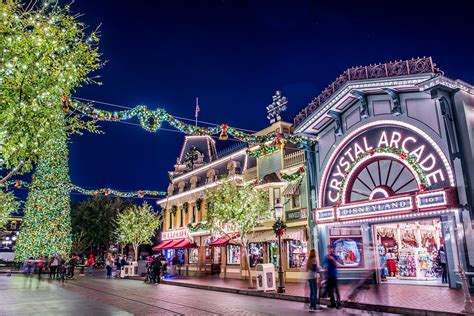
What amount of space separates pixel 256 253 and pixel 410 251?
1112 cm

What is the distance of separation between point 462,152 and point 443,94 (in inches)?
108

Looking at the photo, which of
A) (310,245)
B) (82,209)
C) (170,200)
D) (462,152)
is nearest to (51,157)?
(170,200)

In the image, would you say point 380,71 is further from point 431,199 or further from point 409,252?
point 409,252

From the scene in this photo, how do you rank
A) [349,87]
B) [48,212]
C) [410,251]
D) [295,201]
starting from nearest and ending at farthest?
[349,87] → [410,251] → [295,201] → [48,212]

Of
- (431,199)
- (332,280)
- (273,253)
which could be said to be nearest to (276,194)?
(273,253)

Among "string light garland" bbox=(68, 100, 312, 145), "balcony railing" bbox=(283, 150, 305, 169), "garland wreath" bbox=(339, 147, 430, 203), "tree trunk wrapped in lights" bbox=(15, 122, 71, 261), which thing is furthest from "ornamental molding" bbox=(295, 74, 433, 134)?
"tree trunk wrapped in lights" bbox=(15, 122, 71, 261)

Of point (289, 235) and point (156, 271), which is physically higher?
point (289, 235)

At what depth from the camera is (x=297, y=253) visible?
24.6 metres

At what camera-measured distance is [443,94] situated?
16.6m

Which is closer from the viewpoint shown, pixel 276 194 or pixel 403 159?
pixel 403 159

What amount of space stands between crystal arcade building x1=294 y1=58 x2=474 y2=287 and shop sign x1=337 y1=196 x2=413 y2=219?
0.15 feet

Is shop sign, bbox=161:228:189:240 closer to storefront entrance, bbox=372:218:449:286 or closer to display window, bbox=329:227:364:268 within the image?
display window, bbox=329:227:364:268

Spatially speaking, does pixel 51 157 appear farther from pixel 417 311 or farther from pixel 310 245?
pixel 417 311

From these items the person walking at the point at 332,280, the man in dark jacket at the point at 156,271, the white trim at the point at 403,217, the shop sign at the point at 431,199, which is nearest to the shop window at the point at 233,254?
the man in dark jacket at the point at 156,271
